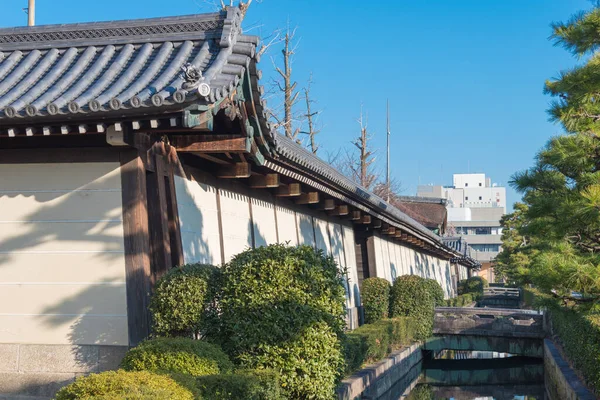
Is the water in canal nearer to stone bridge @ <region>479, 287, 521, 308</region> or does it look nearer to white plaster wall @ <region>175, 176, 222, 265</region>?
white plaster wall @ <region>175, 176, 222, 265</region>

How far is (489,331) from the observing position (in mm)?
22500

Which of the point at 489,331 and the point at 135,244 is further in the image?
the point at 489,331

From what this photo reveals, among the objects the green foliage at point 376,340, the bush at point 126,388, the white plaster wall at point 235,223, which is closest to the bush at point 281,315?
the bush at point 126,388

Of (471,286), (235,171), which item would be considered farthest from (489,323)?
(471,286)

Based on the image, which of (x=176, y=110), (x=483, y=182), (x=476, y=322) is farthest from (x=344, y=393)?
(x=483, y=182)

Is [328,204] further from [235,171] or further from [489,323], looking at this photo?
[489,323]

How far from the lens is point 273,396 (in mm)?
7441

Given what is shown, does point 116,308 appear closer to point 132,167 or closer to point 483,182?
point 132,167

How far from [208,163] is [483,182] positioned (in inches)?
5424

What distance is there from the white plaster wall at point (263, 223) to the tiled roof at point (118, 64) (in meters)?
4.79

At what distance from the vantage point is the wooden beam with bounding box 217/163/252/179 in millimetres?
11109

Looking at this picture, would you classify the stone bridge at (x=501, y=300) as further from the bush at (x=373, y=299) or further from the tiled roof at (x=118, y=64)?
the tiled roof at (x=118, y=64)

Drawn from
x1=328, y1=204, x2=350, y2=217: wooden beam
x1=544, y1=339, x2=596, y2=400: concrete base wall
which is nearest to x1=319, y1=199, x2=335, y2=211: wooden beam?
x1=328, y1=204, x2=350, y2=217: wooden beam

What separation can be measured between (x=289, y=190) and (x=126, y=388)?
9100 millimetres
